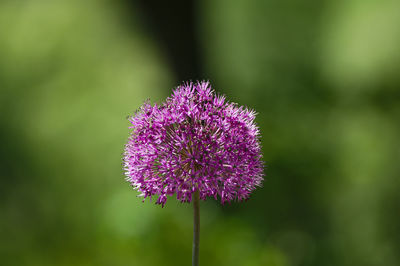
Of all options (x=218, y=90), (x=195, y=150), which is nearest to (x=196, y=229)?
(x=195, y=150)

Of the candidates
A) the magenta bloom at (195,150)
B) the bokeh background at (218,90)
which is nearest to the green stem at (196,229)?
the magenta bloom at (195,150)

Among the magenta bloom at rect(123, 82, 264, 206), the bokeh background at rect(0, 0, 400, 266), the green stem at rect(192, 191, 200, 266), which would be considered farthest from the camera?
the bokeh background at rect(0, 0, 400, 266)

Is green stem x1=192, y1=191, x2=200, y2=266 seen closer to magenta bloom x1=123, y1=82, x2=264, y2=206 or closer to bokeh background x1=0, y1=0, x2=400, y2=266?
magenta bloom x1=123, y1=82, x2=264, y2=206

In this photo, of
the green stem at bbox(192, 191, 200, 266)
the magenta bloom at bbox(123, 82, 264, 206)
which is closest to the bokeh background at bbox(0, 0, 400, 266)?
the magenta bloom at bbox(123, 82, 264, 206)

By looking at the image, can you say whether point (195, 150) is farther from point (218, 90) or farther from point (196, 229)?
point (218, 90)

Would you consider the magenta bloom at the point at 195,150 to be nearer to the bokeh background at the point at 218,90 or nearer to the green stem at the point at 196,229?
the green stem at the point at 196,229
